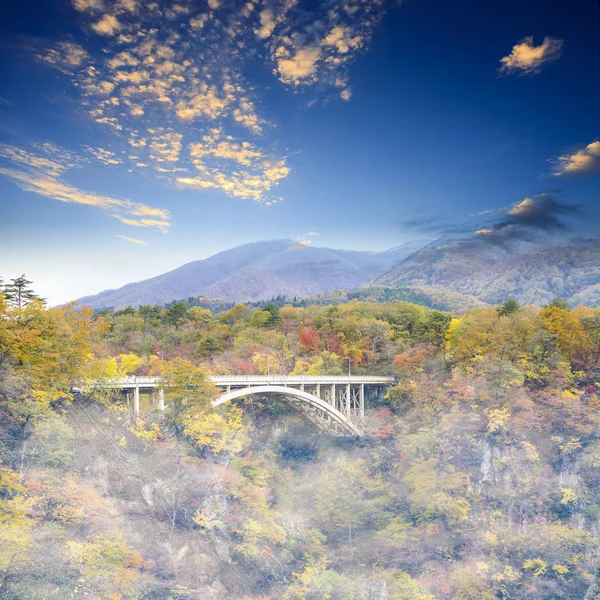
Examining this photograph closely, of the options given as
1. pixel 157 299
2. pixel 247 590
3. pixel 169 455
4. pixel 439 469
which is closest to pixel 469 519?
pixel 439 469

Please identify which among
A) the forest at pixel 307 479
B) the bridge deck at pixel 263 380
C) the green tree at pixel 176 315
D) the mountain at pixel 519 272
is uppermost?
the mountain at pixel 519 272

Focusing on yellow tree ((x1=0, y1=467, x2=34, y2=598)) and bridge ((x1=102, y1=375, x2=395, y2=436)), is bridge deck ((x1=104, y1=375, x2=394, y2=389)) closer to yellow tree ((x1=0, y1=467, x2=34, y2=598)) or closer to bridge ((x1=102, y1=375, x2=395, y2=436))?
bridge ((x1=102, y1=375, x2=395, y2=436))

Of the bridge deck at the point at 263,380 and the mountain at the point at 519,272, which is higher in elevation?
the mountain at the point at 519,272

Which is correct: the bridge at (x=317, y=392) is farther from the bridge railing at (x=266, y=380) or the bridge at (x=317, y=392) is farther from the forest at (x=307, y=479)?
the forest at (x=307, y=479)

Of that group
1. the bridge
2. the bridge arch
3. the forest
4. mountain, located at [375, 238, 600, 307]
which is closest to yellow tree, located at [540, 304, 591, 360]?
the forest

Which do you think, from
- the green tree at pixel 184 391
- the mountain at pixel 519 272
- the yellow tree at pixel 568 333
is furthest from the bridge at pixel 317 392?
the mountain at pixel 519 272
